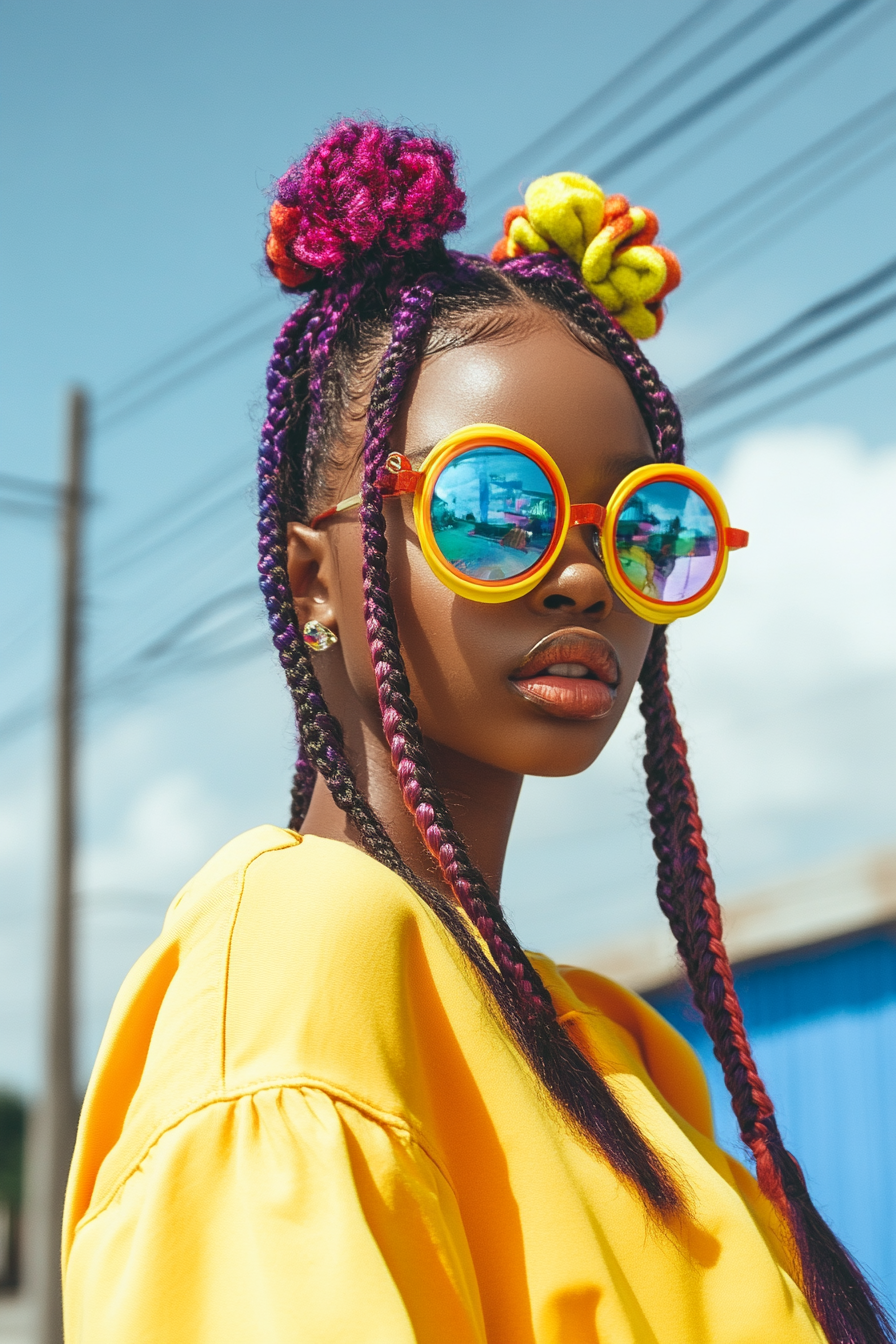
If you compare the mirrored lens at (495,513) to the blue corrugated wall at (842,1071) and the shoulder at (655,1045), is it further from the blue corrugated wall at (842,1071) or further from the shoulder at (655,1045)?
the blue corrugated wall at (842,1071)

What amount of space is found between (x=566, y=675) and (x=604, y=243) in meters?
0.76

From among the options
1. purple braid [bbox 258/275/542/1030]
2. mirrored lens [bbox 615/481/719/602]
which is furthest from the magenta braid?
mirrored lens [bbox 615/481/719/602]

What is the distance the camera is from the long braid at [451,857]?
1466 millimetres

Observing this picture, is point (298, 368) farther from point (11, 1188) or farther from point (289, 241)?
point (11, 1188)

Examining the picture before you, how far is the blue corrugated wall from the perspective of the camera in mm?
5941

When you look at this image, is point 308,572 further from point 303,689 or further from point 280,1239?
point 280,1239

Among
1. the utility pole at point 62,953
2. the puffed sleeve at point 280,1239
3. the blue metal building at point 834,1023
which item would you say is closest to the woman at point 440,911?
the puffed sleeve at point 280,1239

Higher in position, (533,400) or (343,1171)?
(533,400)

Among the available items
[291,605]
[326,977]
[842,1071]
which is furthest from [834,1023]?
[326,977]

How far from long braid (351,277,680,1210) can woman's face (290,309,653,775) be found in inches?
1.4

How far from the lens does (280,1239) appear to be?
43.3 inches

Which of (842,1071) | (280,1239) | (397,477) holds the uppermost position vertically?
(397,477)

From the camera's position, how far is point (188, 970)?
1.29 metres

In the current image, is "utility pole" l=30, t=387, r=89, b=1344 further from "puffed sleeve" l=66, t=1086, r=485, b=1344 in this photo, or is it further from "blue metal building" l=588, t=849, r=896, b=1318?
"puffed sleeve" l=66, t=1086, r=485, b=1344
